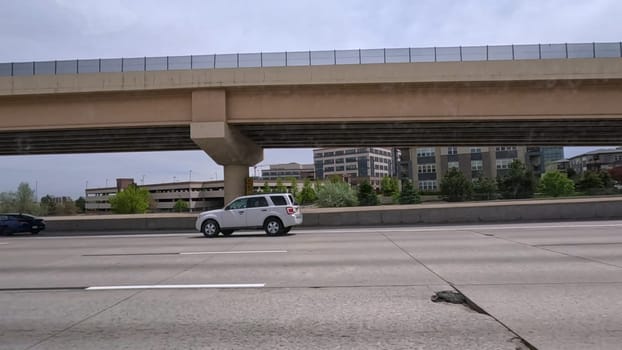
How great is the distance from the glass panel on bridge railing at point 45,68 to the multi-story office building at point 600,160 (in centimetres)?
12338

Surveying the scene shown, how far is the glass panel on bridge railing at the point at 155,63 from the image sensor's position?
981 inches

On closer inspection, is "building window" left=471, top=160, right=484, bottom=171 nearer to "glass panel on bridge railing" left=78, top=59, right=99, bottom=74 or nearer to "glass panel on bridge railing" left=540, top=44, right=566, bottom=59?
"glass panel on bridge railing" left=540, top=44, right=566, bottom=59

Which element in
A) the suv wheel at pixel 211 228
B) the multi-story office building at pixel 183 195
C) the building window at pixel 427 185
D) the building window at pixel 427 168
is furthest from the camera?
the multi-story office building at pixel 183 195

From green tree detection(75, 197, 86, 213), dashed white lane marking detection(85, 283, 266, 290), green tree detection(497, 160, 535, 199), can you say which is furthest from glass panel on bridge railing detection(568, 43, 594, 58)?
green tree detection(75, 197, 86, 213)

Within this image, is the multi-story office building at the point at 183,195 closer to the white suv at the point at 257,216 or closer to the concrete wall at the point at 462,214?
the concrete wall at the point at 462,214

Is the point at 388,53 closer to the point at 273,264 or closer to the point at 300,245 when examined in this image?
the point at 300,245

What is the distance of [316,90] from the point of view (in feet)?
82.4

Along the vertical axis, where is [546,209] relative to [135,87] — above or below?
below

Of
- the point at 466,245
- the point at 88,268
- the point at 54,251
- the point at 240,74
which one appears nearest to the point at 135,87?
the point at 240,74

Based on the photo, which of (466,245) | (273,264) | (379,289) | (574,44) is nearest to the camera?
(379,289)

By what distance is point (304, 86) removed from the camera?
2478cm

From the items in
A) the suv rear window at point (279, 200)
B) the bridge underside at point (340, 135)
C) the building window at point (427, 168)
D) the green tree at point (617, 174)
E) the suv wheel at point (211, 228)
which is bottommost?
the suv wheel at point (211, 228)

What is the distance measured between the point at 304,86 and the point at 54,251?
14143 millimetres

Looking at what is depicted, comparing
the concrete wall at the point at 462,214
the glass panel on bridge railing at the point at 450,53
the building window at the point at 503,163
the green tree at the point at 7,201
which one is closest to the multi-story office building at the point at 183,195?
the green tree at the point at 7,201
